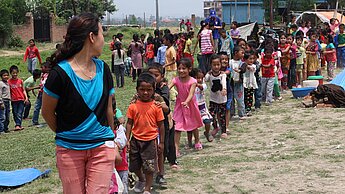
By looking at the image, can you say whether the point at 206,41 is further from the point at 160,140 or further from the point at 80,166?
the point at 80,166

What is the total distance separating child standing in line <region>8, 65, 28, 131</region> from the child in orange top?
632 cm

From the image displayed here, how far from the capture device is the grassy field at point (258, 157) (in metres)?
6.22

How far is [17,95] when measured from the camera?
1150 cm

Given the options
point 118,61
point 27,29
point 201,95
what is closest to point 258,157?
point 201,95

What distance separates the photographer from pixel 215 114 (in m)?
9.03

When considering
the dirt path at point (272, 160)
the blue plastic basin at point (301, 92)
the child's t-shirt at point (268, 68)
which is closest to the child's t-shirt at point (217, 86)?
the dirt path at point (272, 160)

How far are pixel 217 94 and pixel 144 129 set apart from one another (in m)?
3.27

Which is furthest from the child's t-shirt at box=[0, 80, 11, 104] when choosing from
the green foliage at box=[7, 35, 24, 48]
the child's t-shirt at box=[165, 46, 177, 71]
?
the green foliage at box=[7, 35, 24, 48]

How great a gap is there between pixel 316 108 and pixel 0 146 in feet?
20.8

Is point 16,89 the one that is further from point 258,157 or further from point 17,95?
point 258,157

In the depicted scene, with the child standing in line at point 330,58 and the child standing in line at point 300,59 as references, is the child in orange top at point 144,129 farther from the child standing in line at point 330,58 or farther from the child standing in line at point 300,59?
the child standing in line at point 330,58

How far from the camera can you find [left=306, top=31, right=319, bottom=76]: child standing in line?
1498 cm

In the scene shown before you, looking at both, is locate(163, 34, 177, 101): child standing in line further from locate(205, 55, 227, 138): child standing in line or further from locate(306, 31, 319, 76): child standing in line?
locate(306, 31, 319, 76): child standing in line

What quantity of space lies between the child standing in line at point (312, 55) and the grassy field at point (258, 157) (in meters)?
3.92
